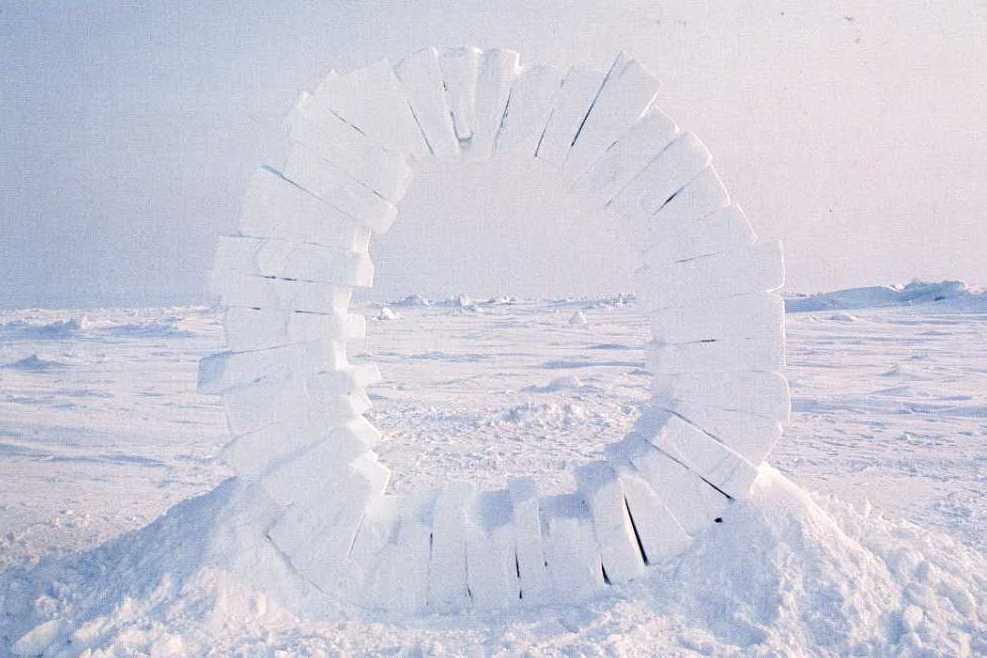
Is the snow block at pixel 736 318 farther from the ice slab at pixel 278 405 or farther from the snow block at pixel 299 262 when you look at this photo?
the ice slab at pixel 278 405

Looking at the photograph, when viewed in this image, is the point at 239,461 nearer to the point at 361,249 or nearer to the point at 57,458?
the point at 361,249

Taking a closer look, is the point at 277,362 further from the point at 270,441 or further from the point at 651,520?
the point at 651,520

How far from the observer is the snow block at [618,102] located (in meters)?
3.93

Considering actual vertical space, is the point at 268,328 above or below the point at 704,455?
above

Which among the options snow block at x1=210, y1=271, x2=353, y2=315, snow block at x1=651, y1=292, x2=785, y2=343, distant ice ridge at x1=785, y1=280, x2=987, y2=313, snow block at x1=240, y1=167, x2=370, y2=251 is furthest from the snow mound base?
distant ice ridge at x1=785, y1=280, x2=987, y2=313

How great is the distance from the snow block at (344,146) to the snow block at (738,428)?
1980 millimetres

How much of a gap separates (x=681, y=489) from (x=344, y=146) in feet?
A: 8.14

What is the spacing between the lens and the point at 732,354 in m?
4.04

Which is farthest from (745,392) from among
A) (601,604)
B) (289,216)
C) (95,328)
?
(95,328)

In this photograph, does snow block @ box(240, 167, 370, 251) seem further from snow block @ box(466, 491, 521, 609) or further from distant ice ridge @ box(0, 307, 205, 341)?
distant ice ridge @ box(0, 307, 205, 341)

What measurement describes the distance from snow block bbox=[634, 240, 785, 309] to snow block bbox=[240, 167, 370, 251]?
172 centimetres

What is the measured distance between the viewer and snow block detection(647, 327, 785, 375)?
403 centimetres

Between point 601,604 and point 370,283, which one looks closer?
point 601,604

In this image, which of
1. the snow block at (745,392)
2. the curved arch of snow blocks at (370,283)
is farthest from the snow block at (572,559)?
the snow block at (745,392)
